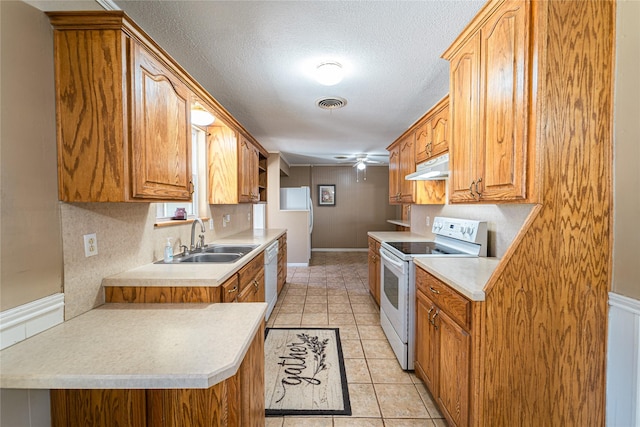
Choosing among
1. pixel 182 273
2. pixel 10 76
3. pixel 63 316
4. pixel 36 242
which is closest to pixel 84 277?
pixel 63 316

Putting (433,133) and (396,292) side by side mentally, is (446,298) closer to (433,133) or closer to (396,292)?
(396,292)

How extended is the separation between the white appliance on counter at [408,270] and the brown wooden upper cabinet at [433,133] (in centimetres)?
68

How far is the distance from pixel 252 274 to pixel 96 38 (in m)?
1.80

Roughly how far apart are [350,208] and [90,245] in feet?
22.2

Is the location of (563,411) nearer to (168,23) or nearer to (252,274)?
(252,274)

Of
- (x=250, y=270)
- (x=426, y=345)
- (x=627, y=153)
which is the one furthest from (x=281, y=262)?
(x=627, y=153)

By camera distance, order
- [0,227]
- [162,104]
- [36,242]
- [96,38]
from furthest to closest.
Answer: [162,104]
[96,38]
[36,242]
[0,227]

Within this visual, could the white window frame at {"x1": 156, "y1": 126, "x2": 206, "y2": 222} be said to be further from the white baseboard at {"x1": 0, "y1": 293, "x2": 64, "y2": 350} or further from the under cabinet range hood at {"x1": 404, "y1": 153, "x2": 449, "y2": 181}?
the under cabinet range hood at {"x1": 404, "y1": 153, "x2": 449, "y2": 181}

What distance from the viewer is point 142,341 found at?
105 centimetres

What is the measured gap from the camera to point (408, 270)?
2215 millimetres

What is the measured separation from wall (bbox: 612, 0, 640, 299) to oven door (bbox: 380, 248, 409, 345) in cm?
121

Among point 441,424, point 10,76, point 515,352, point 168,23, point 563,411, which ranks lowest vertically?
point 441,424

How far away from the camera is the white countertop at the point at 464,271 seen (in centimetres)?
139

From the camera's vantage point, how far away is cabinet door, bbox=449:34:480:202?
66.0 inches
